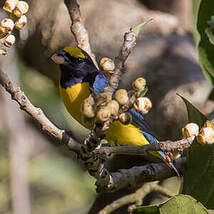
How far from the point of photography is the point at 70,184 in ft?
11.1

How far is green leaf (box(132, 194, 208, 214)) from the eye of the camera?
1270 mm

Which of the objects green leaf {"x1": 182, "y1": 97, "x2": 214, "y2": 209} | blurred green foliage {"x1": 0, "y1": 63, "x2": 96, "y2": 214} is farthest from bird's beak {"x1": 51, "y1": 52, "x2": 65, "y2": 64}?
blurred green foliage {"x1": 0, "y1": 63, "x2": 96, "y2": 214}

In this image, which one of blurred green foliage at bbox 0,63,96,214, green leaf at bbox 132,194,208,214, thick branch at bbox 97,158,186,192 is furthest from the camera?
blurred green foliage at bbox 0,63,96,214

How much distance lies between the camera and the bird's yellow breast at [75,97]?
1.96m

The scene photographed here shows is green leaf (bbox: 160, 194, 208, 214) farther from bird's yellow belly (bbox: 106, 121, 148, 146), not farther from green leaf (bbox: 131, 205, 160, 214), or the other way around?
bird's yellow belly (bbox: 106, 121, 148, 146)

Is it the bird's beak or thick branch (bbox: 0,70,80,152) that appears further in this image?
the bird's beak

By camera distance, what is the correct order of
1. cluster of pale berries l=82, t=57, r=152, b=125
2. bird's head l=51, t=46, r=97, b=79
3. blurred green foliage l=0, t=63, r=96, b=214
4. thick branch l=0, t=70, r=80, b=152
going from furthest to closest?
blurred green foliage l=0, t=63, r=96, b=214 → bird's head l=51, t=46, r=97, b=79 → thick branch l=0, t=70, r=80, b=152 → cluster of pale berries l=82, t=57, r=152, b=125

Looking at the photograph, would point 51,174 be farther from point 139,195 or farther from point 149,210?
point 149,210

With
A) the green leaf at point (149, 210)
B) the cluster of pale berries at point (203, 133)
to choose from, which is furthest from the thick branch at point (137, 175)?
the cluster of pale berries at point (203, 133)

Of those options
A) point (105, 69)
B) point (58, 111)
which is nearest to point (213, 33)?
point (105, 69)

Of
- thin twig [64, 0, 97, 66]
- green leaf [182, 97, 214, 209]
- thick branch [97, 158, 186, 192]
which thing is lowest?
thick branch [97, 158, 186, 192]

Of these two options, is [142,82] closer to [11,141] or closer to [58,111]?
[11,141]

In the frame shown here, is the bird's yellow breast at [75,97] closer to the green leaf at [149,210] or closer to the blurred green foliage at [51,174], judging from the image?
the green leaf at [149,210]

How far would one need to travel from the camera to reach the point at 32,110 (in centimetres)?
121
